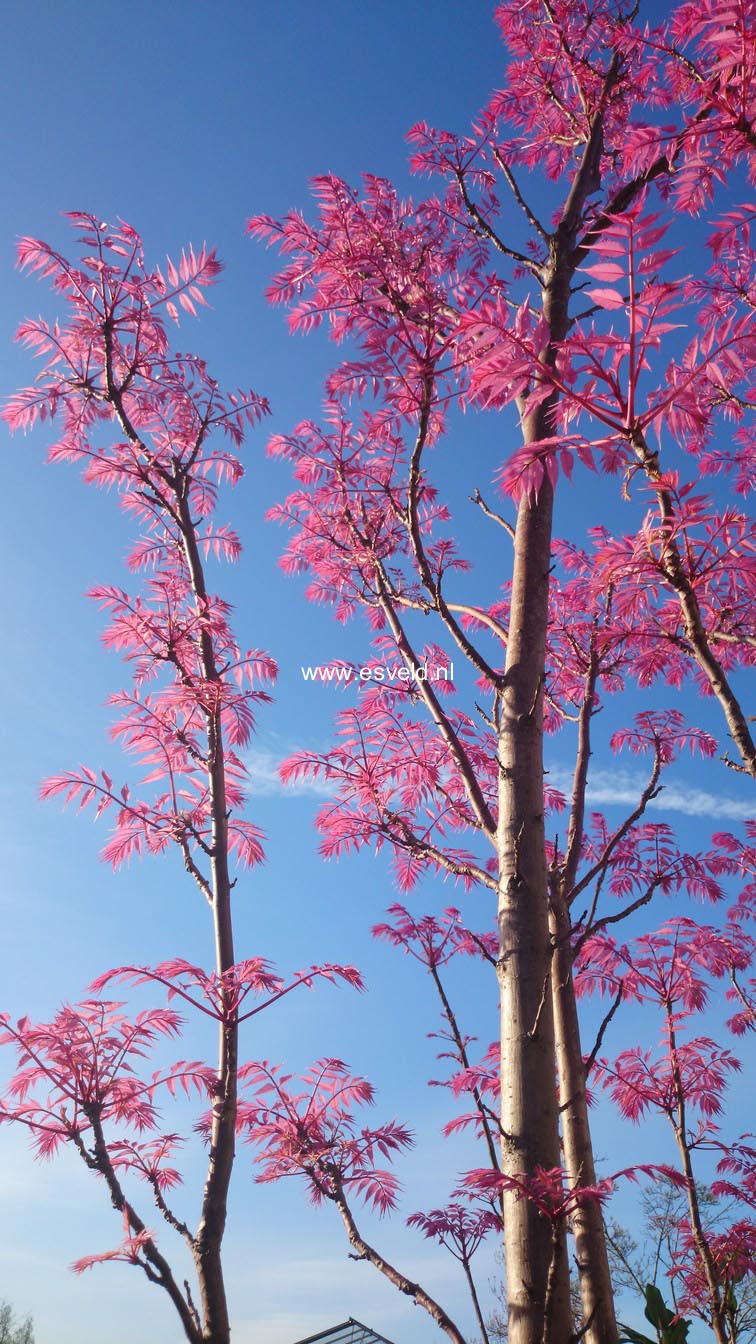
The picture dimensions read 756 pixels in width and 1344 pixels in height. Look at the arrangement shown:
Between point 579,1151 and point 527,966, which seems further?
point 579,1151

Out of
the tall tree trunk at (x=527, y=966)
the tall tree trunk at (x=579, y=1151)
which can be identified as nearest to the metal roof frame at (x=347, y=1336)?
the tall tree trunk at (x=579, y=1151)

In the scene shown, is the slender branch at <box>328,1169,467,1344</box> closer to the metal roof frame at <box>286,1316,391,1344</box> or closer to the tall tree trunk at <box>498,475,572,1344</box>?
the tall tree trunk at <box>498,475,572,1344</box>

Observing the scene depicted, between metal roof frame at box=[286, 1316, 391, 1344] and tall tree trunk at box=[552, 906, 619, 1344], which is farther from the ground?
tall tree trunk at box=[552, 906, 619, 1344]

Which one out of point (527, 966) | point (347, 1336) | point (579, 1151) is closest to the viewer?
point (527, 966)

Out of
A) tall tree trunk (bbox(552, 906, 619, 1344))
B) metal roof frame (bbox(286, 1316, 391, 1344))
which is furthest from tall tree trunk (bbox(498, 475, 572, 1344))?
metal roof frame (bbox(286, 1316, 391, 1344))

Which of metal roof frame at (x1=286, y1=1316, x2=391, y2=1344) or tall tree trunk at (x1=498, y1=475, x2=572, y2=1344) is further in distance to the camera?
metal roof frame at (x1=286, y1=1316, x2=391, y2=1344)

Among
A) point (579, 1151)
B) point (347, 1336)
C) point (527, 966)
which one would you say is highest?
point (527, 966)

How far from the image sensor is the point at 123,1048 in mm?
2615

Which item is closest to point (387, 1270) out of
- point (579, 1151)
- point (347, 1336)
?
point (579, 1151)

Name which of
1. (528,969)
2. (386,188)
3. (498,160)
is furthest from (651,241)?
(498,160)

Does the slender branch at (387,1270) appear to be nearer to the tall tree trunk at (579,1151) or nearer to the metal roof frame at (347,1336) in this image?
the tall tree trunk at (579,1151)

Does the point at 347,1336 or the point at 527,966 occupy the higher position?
the point at 527,966

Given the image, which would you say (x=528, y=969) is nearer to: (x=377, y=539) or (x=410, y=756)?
(x=410, y=756)

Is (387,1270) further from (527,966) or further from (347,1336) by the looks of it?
(347,1336)
